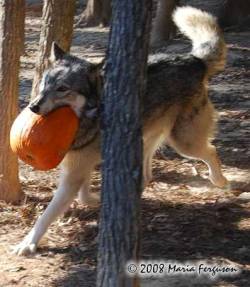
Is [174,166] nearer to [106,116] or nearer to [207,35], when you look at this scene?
[207,35]

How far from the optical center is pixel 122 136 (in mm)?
3445

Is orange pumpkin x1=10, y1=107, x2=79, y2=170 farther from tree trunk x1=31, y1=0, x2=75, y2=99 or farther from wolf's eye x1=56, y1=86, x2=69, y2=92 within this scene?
tree trunk x1=31, y1=0, x2=75, y2=99

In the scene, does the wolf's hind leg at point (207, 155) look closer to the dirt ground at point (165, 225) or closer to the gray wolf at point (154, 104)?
the gray wolf at point (154, 104)

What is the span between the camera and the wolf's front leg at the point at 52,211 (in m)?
5.17

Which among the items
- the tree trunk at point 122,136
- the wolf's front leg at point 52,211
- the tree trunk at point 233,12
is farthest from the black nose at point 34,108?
the tree trunk at point 233,12

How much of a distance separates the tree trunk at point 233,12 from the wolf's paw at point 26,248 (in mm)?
11088

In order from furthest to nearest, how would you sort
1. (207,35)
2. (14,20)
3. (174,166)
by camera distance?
(174,166), (207,35), (14,20)

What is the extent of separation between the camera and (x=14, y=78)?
18.6 ft

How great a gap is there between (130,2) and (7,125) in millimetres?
2611

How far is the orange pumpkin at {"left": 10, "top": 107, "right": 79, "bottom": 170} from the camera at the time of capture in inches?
197

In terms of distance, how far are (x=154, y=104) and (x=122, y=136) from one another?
2389mm

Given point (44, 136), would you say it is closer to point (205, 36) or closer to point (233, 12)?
point (205, 36)

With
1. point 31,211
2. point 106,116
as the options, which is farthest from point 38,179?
point 106,116

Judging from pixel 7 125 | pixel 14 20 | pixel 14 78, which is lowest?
pixel 7 125
